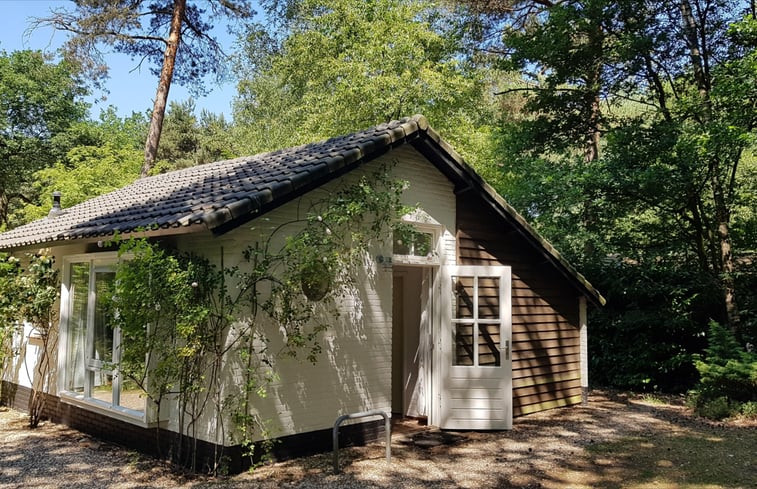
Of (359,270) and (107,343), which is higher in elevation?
(359,270)

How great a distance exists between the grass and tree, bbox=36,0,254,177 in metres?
13.3

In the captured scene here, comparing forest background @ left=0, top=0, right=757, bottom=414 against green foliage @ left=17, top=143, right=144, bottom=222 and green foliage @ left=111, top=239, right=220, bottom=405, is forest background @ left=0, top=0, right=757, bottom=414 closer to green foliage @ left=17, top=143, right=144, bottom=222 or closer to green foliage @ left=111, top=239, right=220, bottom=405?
green foliage @ left=17, top=143, right=144, bottom=222

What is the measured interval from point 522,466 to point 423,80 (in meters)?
13.0

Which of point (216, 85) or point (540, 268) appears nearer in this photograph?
point (540, 268)

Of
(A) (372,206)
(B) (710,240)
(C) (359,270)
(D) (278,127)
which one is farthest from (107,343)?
(D) (278,127)

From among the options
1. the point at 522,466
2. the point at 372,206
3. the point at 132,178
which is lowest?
the point at 522,466

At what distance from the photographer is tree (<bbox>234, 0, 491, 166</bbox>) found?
666 inches

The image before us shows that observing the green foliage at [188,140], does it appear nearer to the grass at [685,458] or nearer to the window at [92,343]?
the window at [92,343]

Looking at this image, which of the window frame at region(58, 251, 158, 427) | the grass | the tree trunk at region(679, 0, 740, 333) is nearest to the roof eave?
the grass

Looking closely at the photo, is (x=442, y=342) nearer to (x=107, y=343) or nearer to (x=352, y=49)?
(x=107, y=343)

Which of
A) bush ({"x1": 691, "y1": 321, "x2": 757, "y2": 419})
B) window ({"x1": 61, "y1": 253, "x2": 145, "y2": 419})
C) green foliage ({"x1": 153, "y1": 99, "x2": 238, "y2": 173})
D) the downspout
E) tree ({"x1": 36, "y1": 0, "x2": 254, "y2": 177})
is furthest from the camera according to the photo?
green foliage ({"x1": 153, "y1": 99, "x2": 238, "y2": 173})

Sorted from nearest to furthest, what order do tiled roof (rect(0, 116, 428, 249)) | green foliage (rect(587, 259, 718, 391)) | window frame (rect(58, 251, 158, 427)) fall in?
tiled roof (rect(0, 116, 428, 249)) → window frame (rect(58, 251, 158, 427)) → green foliage (rect(587, 259, 718, 391))

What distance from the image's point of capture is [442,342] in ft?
25.7

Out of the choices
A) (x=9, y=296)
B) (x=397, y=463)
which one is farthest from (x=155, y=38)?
(x=397, y=463)
